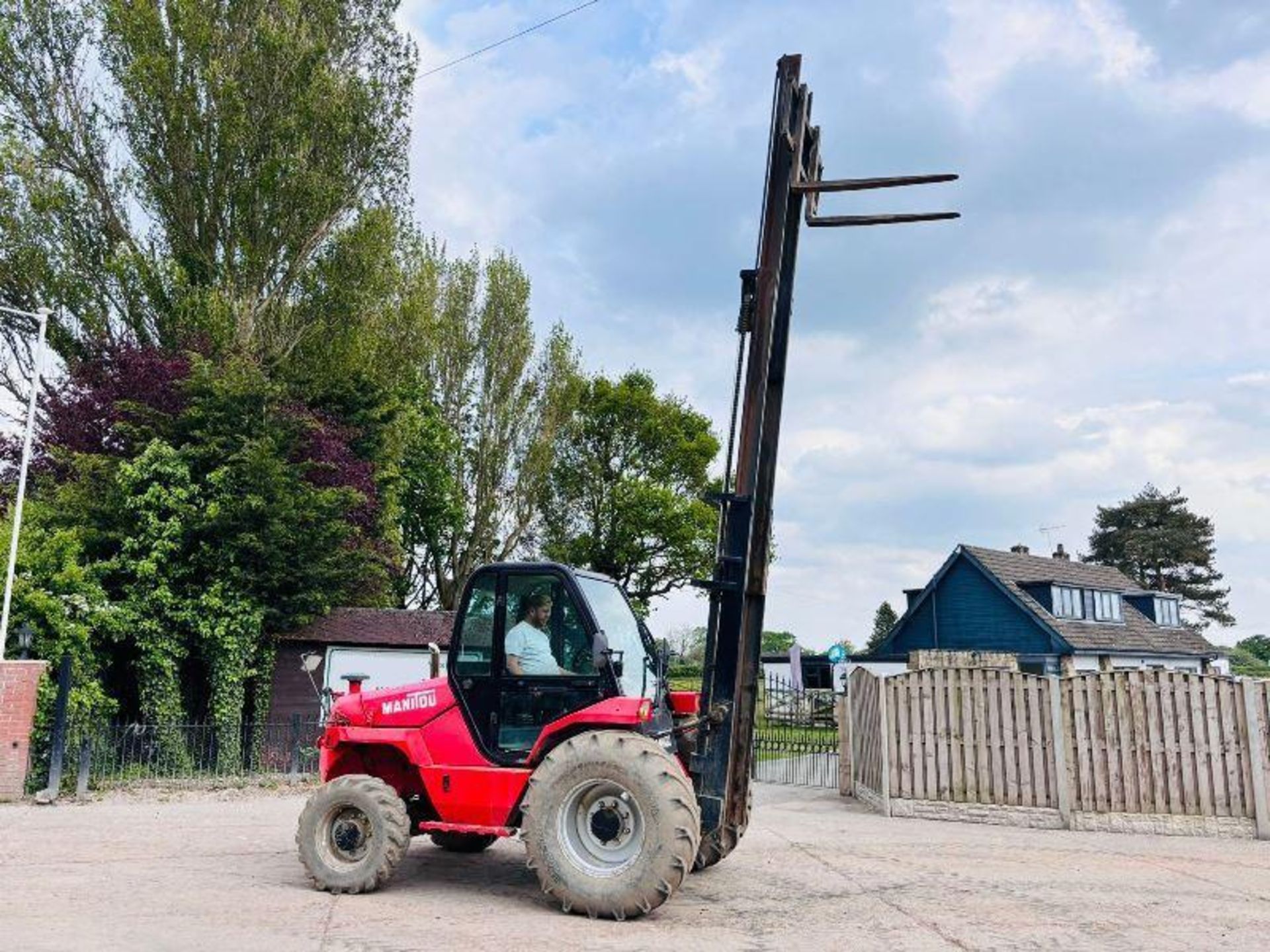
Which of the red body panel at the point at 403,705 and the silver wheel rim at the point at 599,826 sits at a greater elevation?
the red body panel at the point at 403,705

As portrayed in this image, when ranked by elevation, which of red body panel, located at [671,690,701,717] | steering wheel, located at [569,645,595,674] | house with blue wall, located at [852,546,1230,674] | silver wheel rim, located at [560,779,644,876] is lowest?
silver wheel rim, located at [560,779,644,876]

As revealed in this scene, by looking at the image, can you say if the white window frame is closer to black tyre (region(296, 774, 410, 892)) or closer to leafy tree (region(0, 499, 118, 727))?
Answer: leafy tree (region(0, 499, 118, 727))

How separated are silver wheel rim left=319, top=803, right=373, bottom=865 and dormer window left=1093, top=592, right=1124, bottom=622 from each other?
117 feet

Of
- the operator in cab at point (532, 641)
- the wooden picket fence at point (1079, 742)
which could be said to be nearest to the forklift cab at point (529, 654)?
the operator in cab at point (532, 641)

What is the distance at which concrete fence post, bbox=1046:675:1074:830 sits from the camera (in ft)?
39.2

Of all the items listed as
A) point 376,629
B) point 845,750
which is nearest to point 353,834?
point 845,750

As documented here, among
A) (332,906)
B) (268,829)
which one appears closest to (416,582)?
(268,829)

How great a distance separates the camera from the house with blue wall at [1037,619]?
34188mm

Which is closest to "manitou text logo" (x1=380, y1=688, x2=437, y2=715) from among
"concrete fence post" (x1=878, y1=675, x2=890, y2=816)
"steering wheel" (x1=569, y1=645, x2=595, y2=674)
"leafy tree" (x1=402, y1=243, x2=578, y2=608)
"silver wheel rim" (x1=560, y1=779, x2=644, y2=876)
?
"steering wheel" (x1=569, y1=645, x2=595, y2=674)

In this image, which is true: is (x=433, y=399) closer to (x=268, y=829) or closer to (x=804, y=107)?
(x=268, y=829)

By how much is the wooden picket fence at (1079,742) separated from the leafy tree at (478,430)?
23.1 metres

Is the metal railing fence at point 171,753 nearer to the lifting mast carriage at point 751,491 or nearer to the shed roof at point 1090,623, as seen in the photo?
the lifting mast carriage at point 751,491

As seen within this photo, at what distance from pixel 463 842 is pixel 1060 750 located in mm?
7514

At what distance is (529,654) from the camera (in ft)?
24.3
